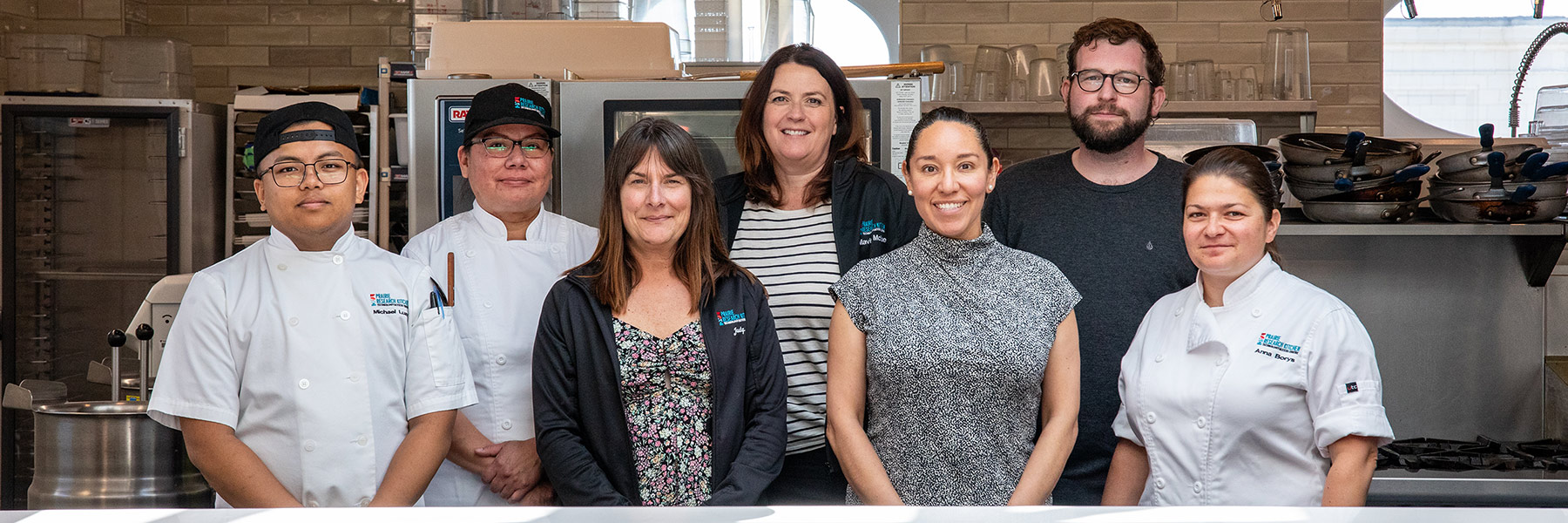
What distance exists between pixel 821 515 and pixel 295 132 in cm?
110

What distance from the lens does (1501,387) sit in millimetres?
2949

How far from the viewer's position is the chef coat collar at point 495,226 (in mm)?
2113

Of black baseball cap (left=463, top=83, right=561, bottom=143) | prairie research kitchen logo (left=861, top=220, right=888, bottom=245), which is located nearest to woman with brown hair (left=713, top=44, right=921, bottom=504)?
prairie research kitchen logo (left=861, top=220, right=888, bottom=245)

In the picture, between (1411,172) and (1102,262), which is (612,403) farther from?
(1411,172)

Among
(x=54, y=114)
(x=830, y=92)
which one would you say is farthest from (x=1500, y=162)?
(x=54, y=114)

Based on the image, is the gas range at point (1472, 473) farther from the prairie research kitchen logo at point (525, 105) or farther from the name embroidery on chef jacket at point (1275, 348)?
the prairie research kitchen logo at point (525, 105)

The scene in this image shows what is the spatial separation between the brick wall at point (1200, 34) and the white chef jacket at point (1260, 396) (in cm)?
337

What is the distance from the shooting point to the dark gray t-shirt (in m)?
2.02

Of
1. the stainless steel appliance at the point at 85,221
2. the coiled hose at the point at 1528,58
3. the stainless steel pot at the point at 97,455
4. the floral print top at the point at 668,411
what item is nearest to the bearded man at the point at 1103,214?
the floral print top at the point at 668,411

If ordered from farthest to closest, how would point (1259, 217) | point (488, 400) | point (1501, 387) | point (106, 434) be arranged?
point (1501, 387) < point (106, 434) < point (488, 400) < point (1259, 217)

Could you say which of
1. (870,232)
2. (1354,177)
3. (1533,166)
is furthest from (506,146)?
(1533,166)

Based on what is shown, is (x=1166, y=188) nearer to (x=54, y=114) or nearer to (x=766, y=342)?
(x=766, y=342)

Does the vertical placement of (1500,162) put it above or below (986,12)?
below

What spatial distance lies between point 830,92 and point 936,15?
124 inches
